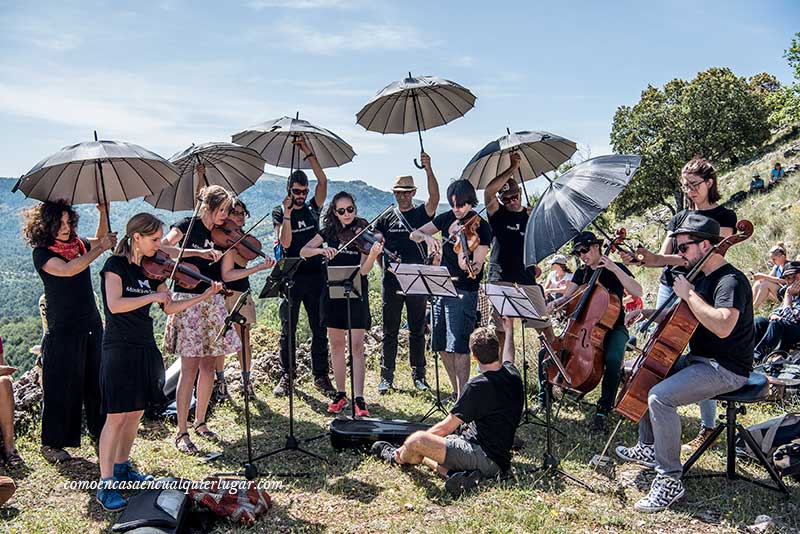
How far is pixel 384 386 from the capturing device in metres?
7.12

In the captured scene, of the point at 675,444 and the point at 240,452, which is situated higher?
the point at 675,444

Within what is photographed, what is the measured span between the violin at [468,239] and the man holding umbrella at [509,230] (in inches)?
15.9

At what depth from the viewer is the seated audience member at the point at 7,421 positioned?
4.88 meters

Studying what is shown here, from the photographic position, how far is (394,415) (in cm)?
625

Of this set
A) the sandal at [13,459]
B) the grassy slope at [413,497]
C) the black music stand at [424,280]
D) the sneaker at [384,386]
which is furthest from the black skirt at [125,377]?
the sneaker at [384,386]

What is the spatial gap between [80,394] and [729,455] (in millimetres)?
5215

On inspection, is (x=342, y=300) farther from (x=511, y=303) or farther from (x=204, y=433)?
(x=511, y=303)

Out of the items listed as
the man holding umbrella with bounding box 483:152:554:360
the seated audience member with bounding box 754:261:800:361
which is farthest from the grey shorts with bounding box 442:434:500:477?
the seated audience member with bounding box 754:261:800:361

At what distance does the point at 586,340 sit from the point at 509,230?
52.3 inches

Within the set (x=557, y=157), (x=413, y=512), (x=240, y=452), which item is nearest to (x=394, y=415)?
(x=240, y=452)

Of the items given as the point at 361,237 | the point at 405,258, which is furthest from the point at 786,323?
the point at 361,237

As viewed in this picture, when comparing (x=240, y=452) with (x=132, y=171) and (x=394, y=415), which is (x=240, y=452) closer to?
(x=394, y=415)

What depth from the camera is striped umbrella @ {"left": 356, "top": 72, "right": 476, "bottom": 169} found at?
6.47 meters

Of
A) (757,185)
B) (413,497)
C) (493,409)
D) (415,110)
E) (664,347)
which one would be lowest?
(413,497)
